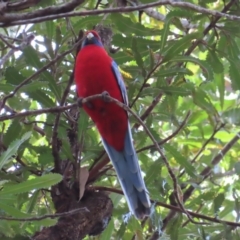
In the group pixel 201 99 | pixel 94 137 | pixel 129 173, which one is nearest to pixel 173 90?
pixel 201 99

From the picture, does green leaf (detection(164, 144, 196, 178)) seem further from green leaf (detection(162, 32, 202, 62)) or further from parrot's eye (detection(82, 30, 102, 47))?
parrot's eye (detection(82, 30, 102, 47))

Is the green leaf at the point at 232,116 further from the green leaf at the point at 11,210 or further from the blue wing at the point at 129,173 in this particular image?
the green leaf at the point at 11,210

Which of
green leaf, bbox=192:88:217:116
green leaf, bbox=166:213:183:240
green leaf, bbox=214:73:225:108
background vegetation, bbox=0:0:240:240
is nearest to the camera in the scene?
background vegetation, bbox=0:0:240:240

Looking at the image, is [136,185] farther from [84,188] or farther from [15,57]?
[15,57]

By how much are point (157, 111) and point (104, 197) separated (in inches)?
31.8

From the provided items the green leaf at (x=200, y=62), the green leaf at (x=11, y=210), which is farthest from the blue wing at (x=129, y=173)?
the green leaf at (x=11, y=210)

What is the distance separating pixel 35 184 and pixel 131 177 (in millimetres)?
748

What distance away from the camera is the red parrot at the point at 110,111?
291 centimetres

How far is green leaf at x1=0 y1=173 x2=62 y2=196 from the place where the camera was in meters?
2.22

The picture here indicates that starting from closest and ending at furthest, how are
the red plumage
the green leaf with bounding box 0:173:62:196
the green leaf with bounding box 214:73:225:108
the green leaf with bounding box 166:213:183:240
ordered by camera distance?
the green leaf with bounding box 0:173:62:196 → the green leaf with bounding box 166:213:183:240 → the red plumage → the green leaf with bounding box 214:73:225:108

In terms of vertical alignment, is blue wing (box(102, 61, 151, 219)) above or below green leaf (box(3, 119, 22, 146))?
below

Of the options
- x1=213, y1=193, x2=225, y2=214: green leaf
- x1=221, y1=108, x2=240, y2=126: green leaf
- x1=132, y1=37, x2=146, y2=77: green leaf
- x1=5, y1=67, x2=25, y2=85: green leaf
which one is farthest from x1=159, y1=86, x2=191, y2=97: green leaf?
x1=5, y1=67, x2=25, y2=85: green leaf

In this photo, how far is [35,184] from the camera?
2.27 m

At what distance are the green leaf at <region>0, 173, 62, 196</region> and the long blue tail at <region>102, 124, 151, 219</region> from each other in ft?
2.06
